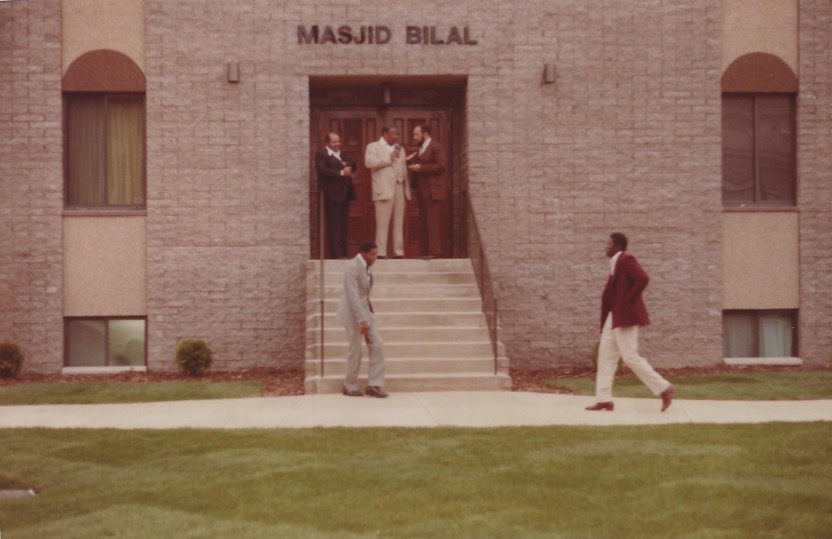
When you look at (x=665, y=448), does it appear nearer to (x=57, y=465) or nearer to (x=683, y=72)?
(x=57, y=465)

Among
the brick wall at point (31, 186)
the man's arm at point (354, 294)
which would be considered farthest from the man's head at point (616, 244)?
the brick wall at point (31, 186)

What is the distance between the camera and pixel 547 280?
63.1ft

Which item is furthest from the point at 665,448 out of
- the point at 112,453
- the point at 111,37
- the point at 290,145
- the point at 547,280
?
the point at 111,37

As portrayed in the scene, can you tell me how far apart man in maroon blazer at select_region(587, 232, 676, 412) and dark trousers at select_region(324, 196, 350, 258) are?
6.38 meters

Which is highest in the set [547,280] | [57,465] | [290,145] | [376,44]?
[376,44]

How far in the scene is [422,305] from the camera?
682 inches

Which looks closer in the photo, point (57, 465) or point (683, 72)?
point (57, 465)

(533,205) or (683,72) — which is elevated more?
(683,72)

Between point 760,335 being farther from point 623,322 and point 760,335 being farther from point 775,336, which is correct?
point 623,322

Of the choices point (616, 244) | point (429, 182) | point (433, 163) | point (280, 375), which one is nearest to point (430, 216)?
point (429, 182)

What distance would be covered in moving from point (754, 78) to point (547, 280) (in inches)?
180

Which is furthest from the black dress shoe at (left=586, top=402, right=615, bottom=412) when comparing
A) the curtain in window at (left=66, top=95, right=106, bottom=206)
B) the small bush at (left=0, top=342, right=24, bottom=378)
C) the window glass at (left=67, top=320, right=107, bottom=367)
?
the curtain in window at (left=66, top=95, right=106, bottom=206)

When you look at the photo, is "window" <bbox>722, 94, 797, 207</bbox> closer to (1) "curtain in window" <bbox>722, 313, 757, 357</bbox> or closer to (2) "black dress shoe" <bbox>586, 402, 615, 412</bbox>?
(1) "curtain in window" <bbox>722, 313, 757, 357</bbox>

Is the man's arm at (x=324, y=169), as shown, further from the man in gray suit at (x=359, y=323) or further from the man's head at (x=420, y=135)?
the man in gray suit at (x=359, y=323)
